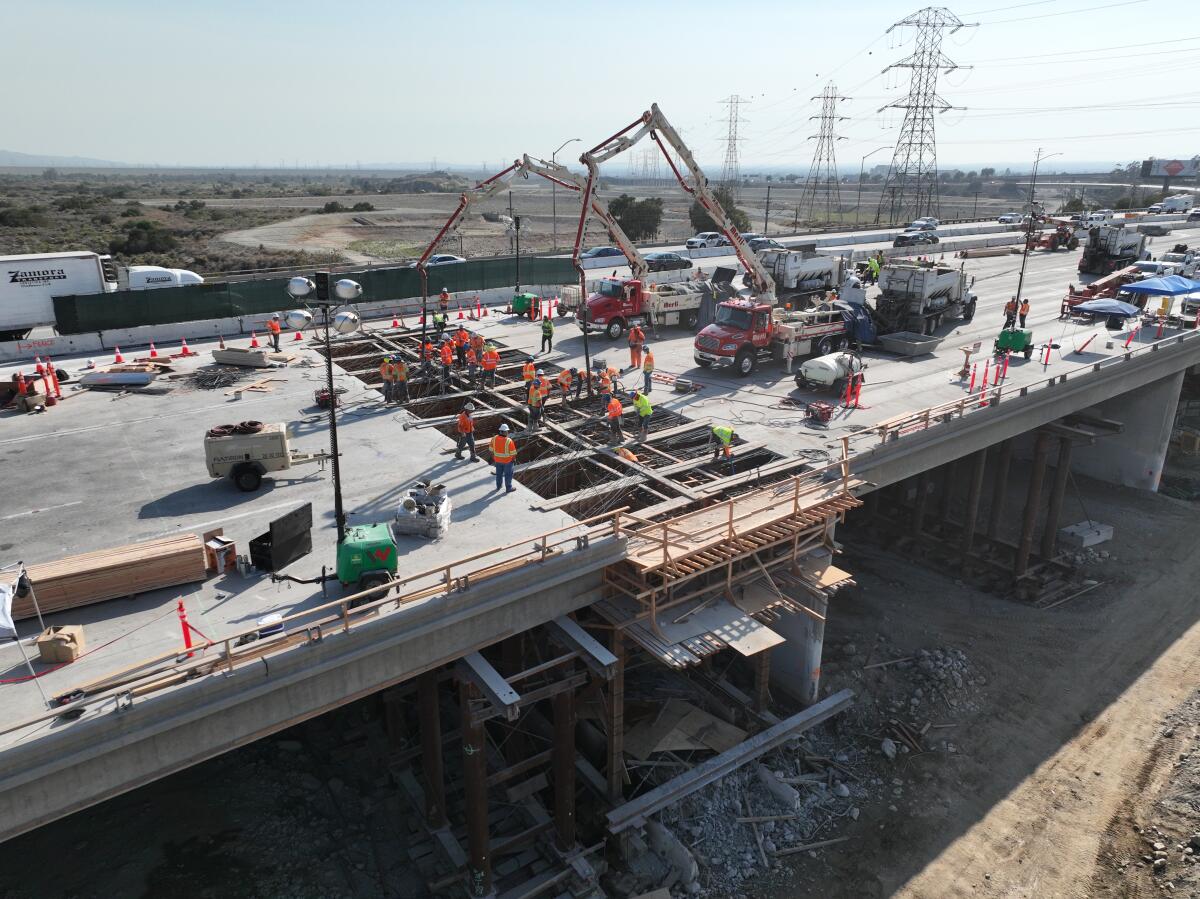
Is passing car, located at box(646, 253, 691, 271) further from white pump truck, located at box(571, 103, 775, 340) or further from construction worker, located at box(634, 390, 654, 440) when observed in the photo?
construction worker, located at box(634, 390, 654, 440)

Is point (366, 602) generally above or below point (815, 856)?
above

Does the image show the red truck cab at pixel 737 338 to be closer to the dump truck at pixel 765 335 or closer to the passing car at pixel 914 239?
the dump truck at pixel 765 335

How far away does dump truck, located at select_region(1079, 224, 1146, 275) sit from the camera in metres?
53.5

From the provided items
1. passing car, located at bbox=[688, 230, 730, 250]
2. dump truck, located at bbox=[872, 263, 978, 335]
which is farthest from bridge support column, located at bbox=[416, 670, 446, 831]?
passing car, located at bbox=[688, 230, 730, 250]

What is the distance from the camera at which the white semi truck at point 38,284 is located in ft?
113

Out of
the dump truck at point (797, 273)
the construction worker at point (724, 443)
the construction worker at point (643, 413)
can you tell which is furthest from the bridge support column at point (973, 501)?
the dump truck at point (797, 273)

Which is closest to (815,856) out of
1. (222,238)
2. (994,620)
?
(994,620)

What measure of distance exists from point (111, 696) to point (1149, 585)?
3329 centimetres

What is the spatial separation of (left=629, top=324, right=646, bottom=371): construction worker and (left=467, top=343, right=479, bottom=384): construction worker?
5.98 metres

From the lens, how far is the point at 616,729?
714 inches

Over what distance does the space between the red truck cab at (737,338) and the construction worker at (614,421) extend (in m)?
8.03

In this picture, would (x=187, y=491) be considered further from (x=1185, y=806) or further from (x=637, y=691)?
(x=1185, y=806)

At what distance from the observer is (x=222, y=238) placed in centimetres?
9456

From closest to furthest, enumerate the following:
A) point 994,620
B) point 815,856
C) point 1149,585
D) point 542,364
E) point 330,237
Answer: point 815,856 → point 994,620 → point 1149,585 → point 542,364 → point 330,237
